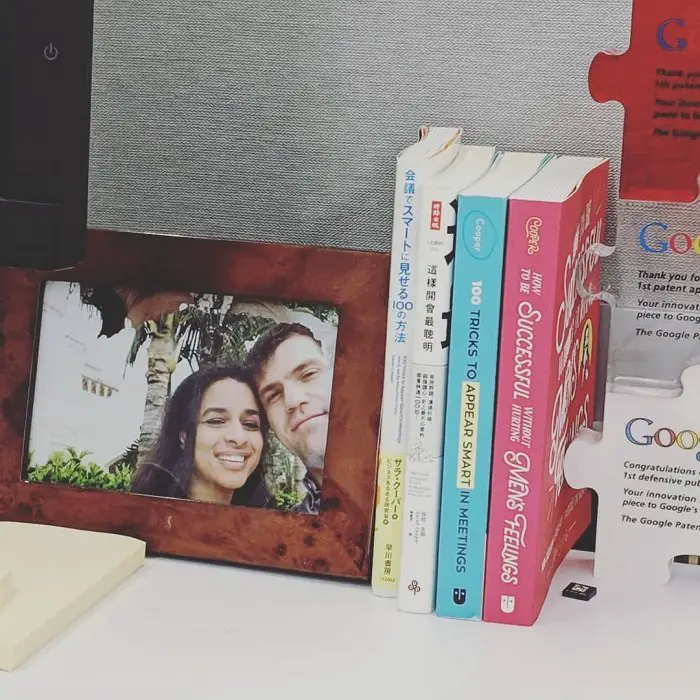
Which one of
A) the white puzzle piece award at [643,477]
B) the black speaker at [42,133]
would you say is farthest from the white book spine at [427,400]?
the black speaker at [42,133]

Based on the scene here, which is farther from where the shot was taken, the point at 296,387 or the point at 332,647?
the point at 296,387

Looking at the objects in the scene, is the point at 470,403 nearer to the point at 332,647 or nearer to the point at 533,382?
the point at 533,382

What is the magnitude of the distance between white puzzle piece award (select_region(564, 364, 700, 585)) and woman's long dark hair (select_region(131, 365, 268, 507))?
0.76ft

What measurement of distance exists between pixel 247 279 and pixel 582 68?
0.28m

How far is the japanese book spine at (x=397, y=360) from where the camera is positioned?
0.78 metres

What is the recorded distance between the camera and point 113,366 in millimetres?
878

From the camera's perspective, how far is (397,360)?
79 cm

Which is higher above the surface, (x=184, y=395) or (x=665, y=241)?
(x=665, y=241)

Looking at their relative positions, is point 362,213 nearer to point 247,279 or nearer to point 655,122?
point 247,279

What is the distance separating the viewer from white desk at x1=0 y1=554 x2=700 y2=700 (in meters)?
0.69

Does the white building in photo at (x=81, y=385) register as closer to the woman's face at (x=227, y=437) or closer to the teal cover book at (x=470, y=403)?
the woman's face at (x=227, y=437)

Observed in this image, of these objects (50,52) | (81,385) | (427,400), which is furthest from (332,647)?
(50,52)

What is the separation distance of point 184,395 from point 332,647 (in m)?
0.22

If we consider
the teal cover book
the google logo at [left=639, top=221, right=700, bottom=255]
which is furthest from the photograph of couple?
the google logo at [left=639, top=221, right=700, bottom=255]
